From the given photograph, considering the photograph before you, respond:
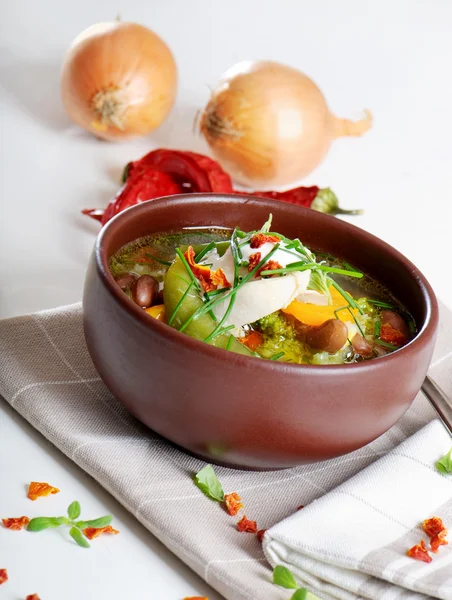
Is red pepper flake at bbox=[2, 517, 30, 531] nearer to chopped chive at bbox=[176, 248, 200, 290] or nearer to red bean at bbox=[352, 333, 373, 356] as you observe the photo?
chopped chive at bbox=[176, 248, 200, 290]

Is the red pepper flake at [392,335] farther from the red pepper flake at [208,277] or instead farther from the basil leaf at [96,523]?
the basil leaf at [96,523]

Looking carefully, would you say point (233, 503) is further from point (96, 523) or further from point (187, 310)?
point (187, 310)

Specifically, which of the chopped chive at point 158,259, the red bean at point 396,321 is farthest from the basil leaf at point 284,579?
the chopped chive at point 158,259

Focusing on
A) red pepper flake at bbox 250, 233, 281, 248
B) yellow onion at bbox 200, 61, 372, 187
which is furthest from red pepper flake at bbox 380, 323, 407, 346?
yellow onion at bbox 200, 61, 372, 187

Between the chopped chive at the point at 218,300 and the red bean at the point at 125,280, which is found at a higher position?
the chopped chive at the point at 218,300

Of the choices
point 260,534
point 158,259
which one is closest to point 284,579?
point 260,534

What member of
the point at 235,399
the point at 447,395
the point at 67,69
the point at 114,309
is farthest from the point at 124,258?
the point at 67,69

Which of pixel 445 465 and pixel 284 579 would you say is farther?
pixel 445 465
